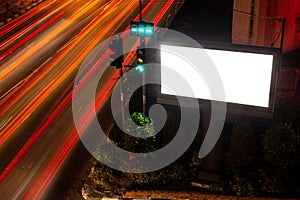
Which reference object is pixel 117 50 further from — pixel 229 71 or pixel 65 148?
pixel 65 148

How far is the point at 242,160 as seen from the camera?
36.4 feet

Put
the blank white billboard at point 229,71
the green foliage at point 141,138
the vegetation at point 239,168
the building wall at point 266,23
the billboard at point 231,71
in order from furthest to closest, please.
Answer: the building wall at point 266,23 < the green foliage at point 141,138 < the vegetation at point 239,168 < the blank white billboard at point 229,71 < the billboard at point 231,71

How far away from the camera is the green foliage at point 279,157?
10625mm

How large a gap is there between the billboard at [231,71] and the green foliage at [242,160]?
1111 millimetres

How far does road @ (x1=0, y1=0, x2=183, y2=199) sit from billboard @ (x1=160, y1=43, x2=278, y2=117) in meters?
4.87

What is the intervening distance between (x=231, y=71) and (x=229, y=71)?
0.05 meters

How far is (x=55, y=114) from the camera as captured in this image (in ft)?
50.4

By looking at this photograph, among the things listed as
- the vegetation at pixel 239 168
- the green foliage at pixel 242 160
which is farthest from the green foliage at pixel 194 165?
the green foliage at pixel 242 160

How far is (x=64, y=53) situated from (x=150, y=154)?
1056cm

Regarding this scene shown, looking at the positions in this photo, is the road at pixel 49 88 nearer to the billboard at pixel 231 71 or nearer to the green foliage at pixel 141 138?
the green foliage at pixel 141 138

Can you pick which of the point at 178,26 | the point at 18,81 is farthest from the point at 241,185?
the point at 178,26

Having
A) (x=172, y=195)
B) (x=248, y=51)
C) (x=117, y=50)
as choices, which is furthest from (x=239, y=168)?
(x=117, y=50)

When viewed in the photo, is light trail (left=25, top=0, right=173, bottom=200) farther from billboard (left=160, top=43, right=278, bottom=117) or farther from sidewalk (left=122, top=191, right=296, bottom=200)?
billboard (left=160, top=43, right=278, bottom=117)

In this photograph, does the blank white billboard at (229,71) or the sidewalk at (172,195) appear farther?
the sidewalk at (172,195)
